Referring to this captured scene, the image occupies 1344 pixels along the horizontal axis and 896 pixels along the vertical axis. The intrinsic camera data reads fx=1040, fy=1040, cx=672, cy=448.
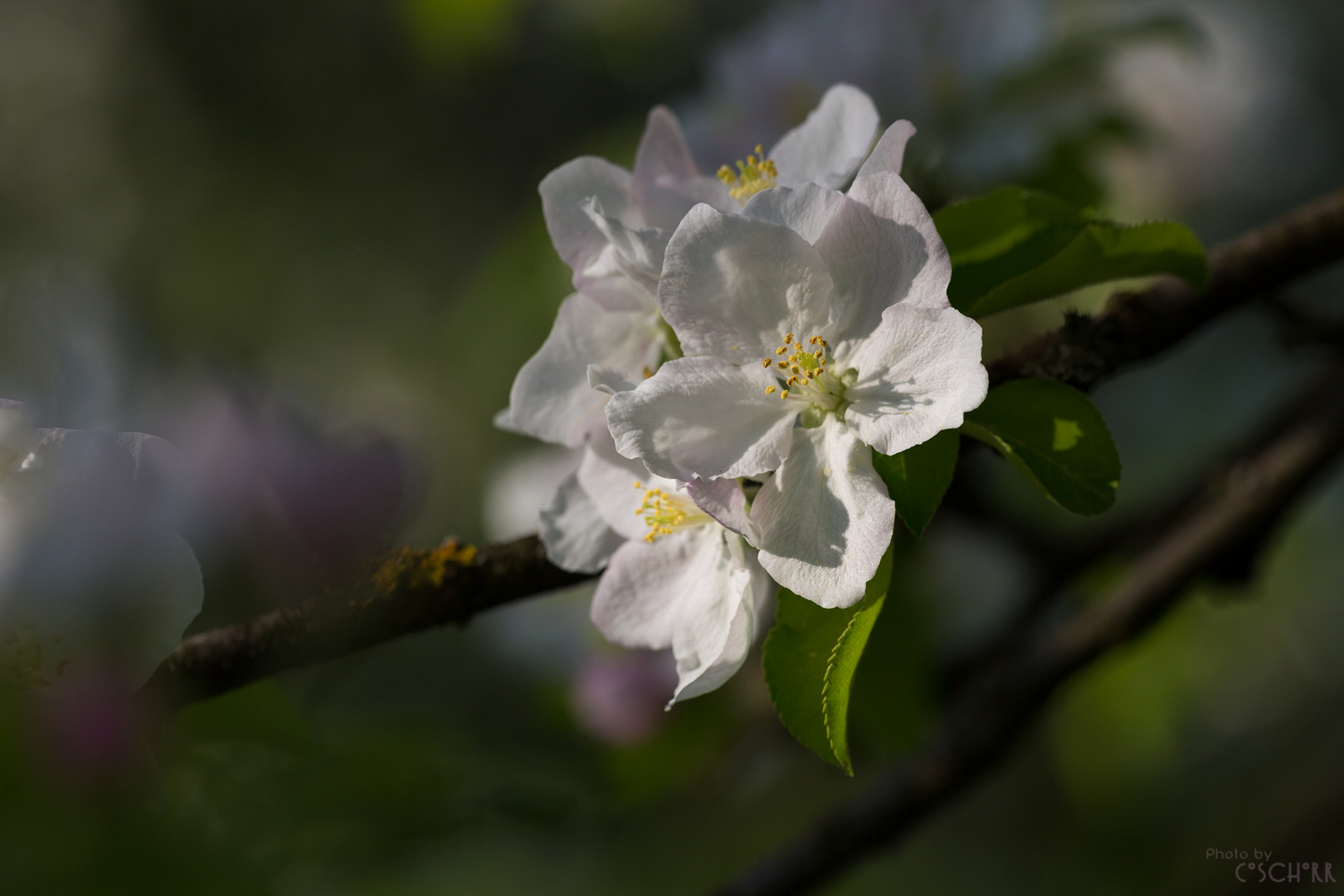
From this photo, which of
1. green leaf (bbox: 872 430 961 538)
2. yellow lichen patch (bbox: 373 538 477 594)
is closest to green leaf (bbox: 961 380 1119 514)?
green leaf (bbox: 872 430 961 538)

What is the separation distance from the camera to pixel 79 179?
3518 millimetres

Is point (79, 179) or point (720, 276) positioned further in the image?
point (79, 179)

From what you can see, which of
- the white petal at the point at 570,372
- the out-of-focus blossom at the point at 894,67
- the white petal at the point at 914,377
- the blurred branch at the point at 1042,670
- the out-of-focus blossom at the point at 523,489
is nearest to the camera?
the white petal at the point at 914,377

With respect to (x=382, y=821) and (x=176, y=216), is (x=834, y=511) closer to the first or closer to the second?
(x=382, y=821)

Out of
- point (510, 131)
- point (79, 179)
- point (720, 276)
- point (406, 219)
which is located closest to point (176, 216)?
point (79, 179)

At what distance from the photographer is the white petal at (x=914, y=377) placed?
0.40m

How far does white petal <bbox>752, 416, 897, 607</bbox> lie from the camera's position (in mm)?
407

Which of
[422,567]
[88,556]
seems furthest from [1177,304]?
[88,556]

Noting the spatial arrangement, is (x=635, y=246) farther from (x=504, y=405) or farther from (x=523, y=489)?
(x=504, y=405)

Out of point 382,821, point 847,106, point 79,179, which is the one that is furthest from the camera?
point 79,179

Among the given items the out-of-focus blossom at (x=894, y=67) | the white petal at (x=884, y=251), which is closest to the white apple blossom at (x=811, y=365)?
the white petal at (x=884, y=251)

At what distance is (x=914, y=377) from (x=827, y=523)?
0.23 feet

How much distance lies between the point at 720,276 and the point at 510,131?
321 centimetres

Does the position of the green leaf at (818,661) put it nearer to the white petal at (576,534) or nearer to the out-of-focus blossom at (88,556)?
the white petal at (576,534)
